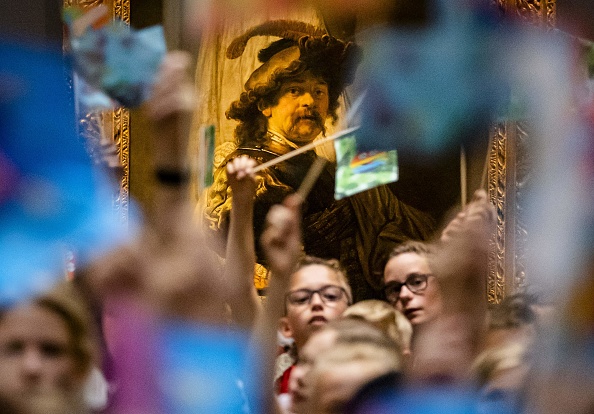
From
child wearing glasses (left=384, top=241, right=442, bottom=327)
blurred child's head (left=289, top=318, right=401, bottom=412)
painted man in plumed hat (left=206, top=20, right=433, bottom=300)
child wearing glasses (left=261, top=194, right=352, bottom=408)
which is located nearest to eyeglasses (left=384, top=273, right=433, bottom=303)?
child wearing glasses (left=384, top=241, right=442, bottom=327)

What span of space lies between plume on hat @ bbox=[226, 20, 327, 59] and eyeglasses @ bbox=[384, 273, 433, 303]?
6.24 ft

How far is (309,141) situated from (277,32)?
46cm

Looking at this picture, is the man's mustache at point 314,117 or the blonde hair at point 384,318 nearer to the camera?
the blonde hair at point 384,318

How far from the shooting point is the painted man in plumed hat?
369cm

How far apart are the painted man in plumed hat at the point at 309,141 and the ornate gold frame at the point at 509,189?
1.03 feet

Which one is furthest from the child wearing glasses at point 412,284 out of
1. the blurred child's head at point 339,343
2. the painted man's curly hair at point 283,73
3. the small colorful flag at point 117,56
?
the painted man's curly hair at point 283,73

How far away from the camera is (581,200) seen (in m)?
1.23

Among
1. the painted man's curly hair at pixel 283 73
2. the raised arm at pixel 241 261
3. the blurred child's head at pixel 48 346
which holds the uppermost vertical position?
the painted man's curly hair at pixel 283 73

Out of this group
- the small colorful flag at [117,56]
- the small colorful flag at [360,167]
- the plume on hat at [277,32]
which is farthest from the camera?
the plume on hat at [277,32]

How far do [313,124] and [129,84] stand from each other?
2.48 meters

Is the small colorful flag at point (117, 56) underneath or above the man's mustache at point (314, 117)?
underneath

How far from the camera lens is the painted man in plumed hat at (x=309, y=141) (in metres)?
3.69

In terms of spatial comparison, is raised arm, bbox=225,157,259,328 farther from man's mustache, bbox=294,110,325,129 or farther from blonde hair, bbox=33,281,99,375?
man's mustache, bbox=294,110,325,129

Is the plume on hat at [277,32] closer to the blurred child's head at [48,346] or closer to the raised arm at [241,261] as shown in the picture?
the raised arm at [241,261]
